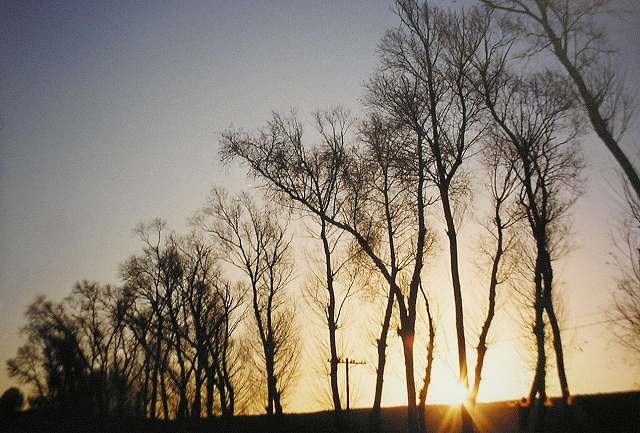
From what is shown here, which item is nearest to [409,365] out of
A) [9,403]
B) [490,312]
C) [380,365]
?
[380,365]

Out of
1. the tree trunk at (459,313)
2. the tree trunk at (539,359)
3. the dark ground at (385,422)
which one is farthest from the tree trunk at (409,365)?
the tree trunk at (539,359)

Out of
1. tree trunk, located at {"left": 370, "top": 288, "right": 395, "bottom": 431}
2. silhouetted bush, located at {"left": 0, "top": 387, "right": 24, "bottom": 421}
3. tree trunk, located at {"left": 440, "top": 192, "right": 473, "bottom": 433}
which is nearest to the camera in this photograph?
tree trunk, located at {"left": 440, "top": 192, "right": 473, "bottom": 433}

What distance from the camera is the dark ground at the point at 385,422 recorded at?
2080 cm

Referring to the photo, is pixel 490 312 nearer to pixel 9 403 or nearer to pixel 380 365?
pixel 380 365

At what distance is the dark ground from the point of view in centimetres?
2080

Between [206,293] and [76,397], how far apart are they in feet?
68.9

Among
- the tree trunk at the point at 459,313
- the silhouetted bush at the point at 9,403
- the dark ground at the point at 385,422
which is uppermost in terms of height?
the tree trunk at the point at 459,313

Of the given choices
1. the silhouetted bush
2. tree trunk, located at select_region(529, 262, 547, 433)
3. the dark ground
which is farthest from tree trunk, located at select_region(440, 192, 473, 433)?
the silhouetted bush

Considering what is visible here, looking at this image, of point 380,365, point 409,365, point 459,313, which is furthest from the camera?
point 380,365

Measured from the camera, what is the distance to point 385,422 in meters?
34.2

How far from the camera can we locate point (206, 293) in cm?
3288

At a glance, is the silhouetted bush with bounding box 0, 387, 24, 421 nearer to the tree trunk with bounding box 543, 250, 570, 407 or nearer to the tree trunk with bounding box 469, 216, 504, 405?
the tree trunk with bounding box 469, 216, 504, 405

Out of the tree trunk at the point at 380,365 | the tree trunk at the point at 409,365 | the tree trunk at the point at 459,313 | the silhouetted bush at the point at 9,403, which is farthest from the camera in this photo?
the silhouetted bush at the point at 9,403

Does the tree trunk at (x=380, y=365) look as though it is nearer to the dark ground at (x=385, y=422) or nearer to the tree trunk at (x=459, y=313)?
the dark ground at (x=385, y=422)
